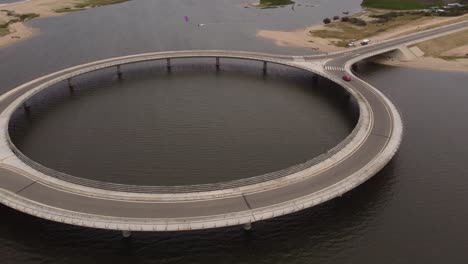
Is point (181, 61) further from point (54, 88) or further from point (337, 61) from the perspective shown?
point (337, 61)

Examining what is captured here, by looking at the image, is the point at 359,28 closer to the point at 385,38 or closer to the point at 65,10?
the point at 385,38

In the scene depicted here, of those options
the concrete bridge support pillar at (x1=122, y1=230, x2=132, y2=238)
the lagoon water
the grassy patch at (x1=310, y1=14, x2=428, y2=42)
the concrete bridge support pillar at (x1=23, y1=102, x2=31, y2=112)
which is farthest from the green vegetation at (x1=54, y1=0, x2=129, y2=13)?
the concrete bridge support pillar at (x1=122, y1=230, x2=132, y2=238)

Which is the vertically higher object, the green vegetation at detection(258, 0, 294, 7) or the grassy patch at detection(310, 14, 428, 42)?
the green vegetation at detection(258, 0, 294, 7)

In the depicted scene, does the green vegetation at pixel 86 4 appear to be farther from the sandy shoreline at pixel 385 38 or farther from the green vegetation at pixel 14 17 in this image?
the sandy shoreline at pixel 385 38

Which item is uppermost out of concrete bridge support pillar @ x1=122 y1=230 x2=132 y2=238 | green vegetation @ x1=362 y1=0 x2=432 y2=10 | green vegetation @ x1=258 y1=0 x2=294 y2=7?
green vegetation @ x1=258 y1=0 x2=294 y2=7

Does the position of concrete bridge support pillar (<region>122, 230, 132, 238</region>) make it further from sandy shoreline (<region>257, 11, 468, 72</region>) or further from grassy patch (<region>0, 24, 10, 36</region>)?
grassy patch (<region>0, 24, 10, 36</region>)

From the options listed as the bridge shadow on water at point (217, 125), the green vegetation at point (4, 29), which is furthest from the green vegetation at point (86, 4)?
the bridge shadow on water at point (217, 125)

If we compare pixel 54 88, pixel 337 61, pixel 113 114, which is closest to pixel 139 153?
pixel 113 114
